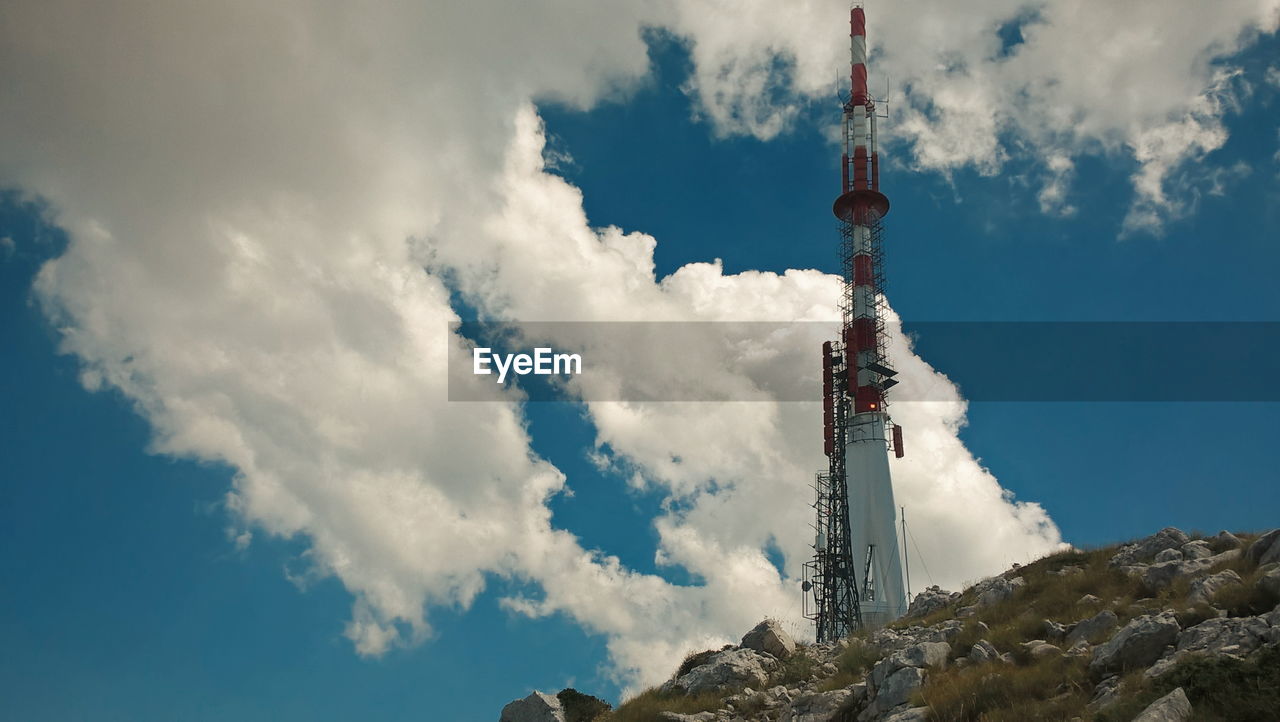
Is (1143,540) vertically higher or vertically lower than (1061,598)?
higher

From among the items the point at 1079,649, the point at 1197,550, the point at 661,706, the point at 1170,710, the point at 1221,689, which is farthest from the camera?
the point at 661,706

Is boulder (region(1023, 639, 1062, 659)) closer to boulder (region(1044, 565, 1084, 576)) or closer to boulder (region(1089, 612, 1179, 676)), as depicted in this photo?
boulder (region(1089, 612, 1179, 676))

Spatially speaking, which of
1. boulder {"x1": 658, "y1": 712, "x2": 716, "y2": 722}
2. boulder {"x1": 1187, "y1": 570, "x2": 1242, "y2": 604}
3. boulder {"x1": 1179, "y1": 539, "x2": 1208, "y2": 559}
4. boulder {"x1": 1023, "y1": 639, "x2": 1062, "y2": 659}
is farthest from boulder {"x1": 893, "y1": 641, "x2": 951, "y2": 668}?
boulder {"x1": 1179, "y1": 539, "x2": 1208, "y2": 559}

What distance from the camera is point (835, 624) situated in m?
72.6

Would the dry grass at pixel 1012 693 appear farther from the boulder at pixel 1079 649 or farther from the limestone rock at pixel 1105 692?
the boulder at pixel 1079 649

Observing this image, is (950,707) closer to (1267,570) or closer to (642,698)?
(1267,570)

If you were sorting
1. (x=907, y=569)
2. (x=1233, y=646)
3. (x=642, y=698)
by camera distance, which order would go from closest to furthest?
(x=1233, y=646), (x=642, y=698), (x=907, y=569)

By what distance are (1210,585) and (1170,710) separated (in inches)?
310

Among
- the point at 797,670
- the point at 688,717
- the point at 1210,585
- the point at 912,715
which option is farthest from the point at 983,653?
the point at 688,717

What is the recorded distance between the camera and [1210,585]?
20.5 m

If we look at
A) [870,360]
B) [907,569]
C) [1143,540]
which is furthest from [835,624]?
[1143,540]

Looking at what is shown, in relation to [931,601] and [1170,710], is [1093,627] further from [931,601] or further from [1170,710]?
[931,601]

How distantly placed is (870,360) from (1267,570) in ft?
167

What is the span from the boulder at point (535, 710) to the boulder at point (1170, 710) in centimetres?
2009
